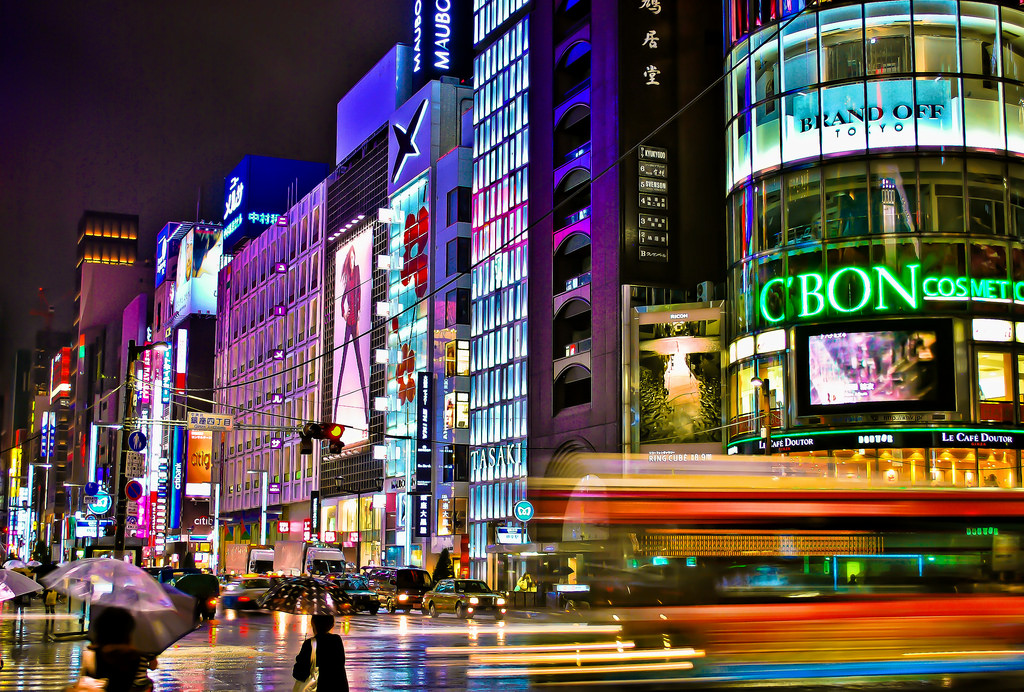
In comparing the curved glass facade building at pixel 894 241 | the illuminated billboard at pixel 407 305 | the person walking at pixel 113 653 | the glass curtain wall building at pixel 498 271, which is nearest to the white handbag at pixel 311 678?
the person walking at pixel 113 653

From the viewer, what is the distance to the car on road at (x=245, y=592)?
49094 mm

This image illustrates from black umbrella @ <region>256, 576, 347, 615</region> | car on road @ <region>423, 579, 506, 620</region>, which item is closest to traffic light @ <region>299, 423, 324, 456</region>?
car on road @ <region>423, 579, 506, 620</region>

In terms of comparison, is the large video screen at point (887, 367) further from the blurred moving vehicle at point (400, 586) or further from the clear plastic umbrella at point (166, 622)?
the clear plastic umbrella at point (166, 622)

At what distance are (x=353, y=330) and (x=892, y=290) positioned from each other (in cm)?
5540

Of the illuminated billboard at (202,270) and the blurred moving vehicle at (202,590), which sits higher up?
the illuminated billboard at (202,270)

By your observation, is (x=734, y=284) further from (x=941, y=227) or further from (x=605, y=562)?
(x=605, y=562)

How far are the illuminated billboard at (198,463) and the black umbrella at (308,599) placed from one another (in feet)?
385

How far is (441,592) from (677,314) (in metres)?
18.1

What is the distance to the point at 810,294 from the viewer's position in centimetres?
4875

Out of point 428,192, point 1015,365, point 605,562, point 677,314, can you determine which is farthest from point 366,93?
point 605,562

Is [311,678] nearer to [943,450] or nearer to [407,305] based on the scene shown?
[943,450]

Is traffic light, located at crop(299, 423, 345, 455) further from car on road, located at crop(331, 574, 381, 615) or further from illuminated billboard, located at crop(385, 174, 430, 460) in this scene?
illuminated billboard, located at crop(385, 174, 430, 460)

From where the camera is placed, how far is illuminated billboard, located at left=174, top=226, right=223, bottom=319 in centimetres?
14425

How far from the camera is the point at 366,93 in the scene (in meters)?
98.2
